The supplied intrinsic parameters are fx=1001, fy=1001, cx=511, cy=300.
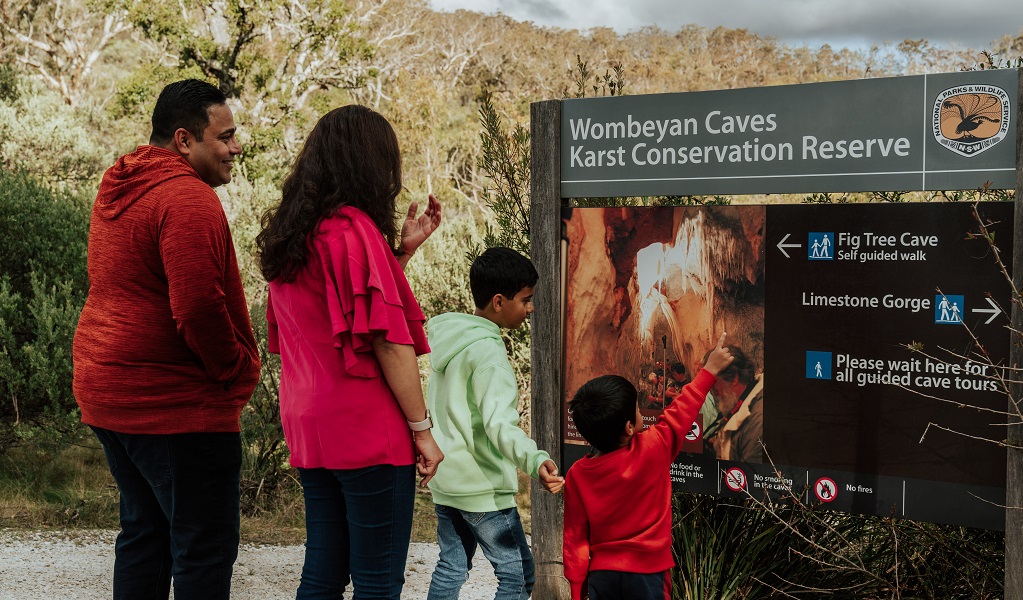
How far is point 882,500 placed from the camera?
323 cm

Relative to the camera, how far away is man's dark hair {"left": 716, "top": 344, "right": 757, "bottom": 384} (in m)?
3.45

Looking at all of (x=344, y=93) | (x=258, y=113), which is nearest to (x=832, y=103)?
(x=258, y=113)

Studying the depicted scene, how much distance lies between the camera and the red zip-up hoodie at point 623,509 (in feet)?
9.55

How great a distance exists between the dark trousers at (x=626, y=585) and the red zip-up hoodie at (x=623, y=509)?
0.02m

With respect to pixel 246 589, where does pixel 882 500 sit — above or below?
above

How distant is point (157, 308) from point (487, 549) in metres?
1.22

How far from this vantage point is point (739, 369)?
3.47m

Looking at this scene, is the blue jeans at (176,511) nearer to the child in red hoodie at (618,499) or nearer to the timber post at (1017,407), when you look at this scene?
the child in red hoodie at (618,499)

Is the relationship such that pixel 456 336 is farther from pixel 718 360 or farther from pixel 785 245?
pixel 785 245

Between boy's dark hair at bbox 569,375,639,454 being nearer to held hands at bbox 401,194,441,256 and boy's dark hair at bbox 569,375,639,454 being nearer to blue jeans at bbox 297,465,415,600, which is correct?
blue jeans at bbox 297,465,415,600

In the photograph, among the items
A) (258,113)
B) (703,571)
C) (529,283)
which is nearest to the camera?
(529,283)

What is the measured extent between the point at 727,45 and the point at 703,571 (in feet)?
168

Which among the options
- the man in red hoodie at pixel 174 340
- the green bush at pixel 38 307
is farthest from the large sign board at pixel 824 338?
the green bush at pixel 38 307

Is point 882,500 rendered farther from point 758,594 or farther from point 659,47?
point 659,47
